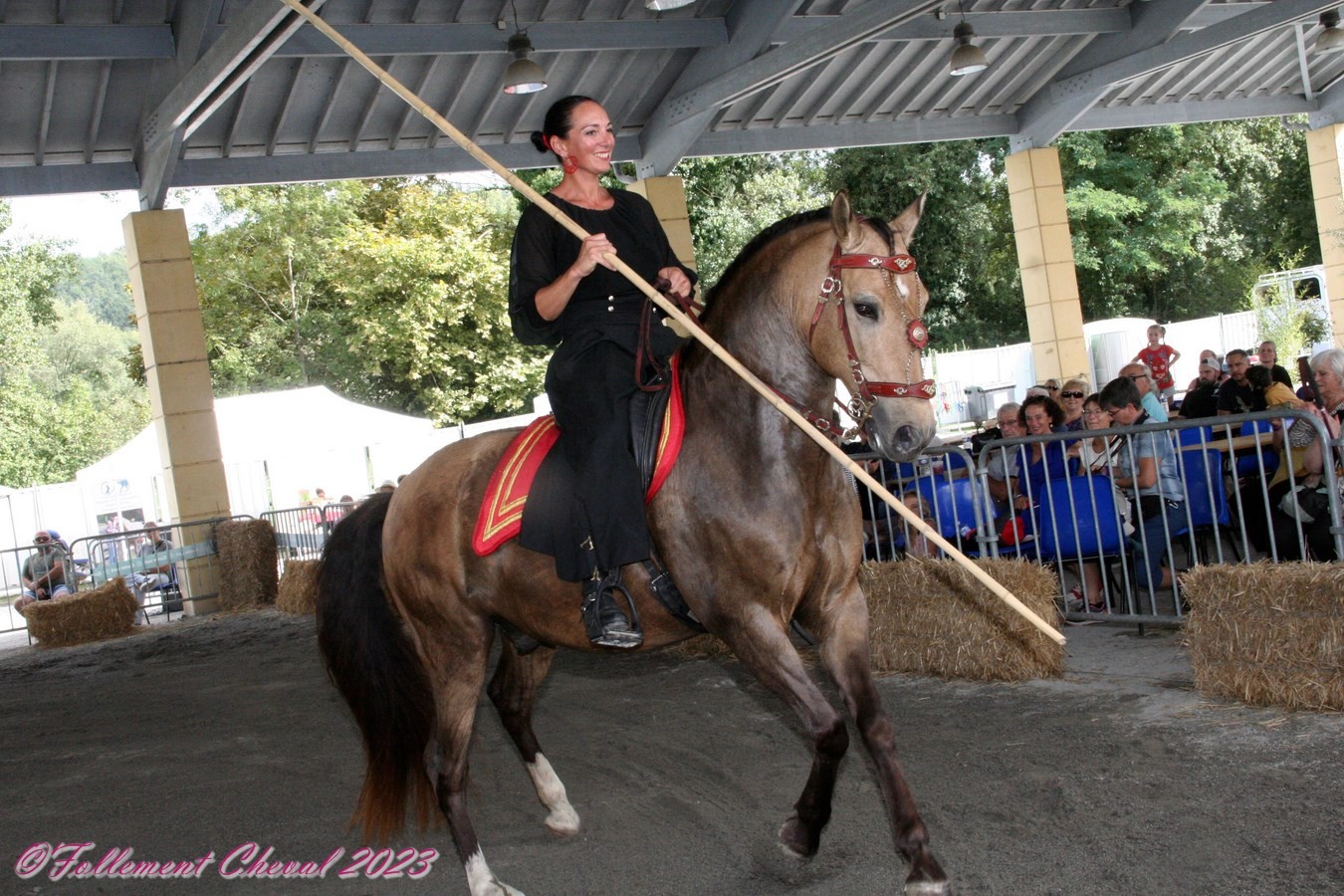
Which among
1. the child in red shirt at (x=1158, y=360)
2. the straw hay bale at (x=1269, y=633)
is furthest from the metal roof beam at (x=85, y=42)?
the child in red shirt at (x=1158, y=360)

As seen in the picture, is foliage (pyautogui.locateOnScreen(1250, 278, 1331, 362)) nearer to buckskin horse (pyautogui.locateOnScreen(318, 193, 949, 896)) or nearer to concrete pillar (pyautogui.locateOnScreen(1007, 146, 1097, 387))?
concrete pillar (pyautogui.locateOnScreen(1007, 146, 1097, 387))

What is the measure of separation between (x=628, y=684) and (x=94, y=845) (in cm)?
341

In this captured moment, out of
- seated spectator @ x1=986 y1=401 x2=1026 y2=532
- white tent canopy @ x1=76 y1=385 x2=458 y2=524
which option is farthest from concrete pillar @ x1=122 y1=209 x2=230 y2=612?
seated spectator @ x1=986 y1=401 x2=1026 y2=532

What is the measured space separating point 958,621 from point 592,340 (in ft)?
12.2

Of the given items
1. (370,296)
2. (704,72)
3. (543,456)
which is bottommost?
(543,456)

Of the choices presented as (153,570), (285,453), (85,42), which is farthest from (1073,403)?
(285,453)

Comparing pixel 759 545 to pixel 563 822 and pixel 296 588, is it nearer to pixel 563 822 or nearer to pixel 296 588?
pixel 563 822

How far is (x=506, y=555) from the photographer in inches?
173

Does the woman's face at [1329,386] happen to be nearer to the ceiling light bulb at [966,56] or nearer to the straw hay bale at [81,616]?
the ceiling light bulb at [966,56]

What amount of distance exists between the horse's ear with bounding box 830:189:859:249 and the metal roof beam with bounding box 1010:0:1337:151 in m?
13.2

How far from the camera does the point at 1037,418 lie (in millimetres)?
8375

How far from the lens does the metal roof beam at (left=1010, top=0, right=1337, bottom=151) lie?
46.6ft

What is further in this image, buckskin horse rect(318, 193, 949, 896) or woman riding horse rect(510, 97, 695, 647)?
woman riding horse rect(510, 97, 695, 647)

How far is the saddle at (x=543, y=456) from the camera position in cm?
389
